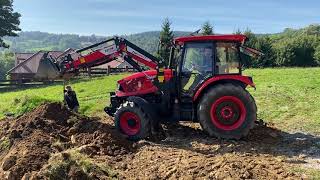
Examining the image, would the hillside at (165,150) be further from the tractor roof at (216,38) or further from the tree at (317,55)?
the tree at (317,55)

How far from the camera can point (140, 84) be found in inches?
466

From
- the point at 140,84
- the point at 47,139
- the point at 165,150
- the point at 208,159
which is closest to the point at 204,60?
the point at 140,84

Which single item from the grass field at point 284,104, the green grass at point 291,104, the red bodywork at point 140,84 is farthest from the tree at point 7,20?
the red bodywork at point 140,84

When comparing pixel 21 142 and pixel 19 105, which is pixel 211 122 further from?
pixel 19 105

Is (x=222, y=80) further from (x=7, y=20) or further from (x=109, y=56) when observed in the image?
(x=7, y=20)

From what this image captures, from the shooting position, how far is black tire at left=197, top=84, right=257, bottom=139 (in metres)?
10.5

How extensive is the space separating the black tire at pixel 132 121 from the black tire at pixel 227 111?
1380 mm

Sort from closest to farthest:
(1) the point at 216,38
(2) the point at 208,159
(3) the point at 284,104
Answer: (2) the point at 208,159, (1) the point at 216,38, (3) the point at 284,104

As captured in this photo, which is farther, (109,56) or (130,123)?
(109,56)

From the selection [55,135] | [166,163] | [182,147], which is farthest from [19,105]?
[166,163]

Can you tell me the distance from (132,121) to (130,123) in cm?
8

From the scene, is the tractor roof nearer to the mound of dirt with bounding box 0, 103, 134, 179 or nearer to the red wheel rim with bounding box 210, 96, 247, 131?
the red wheel rim with bounding box 210, 96, 247, 131

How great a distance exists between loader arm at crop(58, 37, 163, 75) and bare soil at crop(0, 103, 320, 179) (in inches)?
59.4

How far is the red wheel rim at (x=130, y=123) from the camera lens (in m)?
11.1
